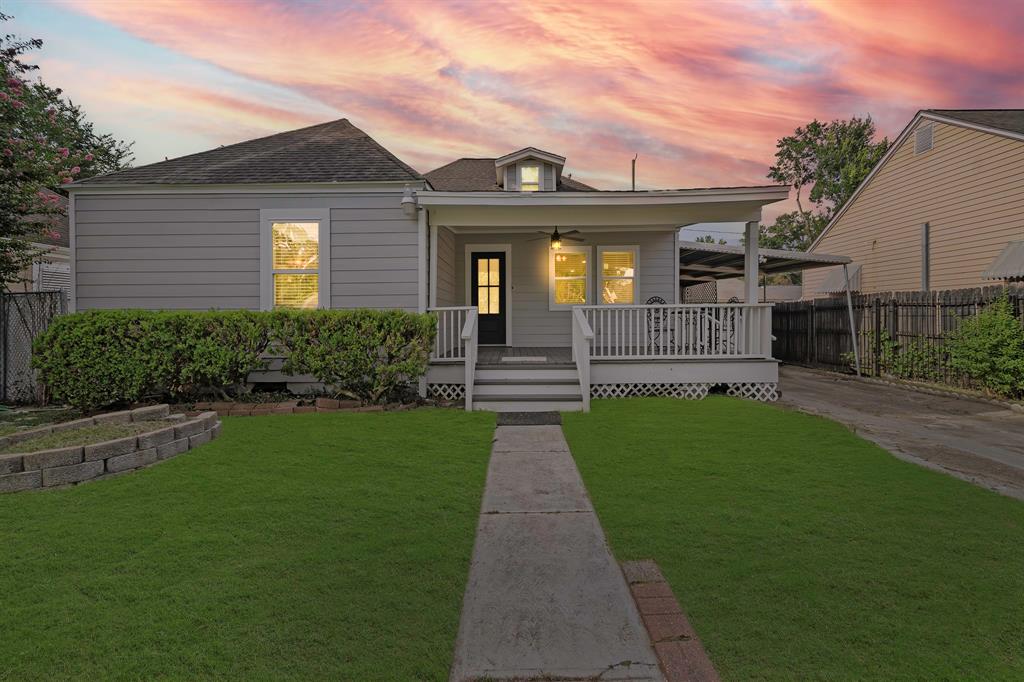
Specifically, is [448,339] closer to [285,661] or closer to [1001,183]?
[285,661]

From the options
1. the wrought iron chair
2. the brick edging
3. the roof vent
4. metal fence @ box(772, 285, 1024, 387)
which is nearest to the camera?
the brick edging

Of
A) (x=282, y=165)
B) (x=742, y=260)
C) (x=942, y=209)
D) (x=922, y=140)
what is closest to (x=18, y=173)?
(x=282, y=165)

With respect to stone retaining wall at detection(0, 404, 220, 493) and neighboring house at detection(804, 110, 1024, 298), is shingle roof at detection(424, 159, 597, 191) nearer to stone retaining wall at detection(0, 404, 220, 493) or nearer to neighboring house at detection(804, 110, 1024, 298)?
stone retaining wall at detection(0, 404, 220, 493)

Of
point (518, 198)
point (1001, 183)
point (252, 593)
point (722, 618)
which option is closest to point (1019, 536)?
point (722, 618)

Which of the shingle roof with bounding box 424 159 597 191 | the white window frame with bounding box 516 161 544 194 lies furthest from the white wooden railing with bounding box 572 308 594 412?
the shingle roof with bounding box 424 159 597 191

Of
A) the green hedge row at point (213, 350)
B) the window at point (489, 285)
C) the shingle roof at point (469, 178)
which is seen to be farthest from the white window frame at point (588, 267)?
the green hedge row at point (213, 350)

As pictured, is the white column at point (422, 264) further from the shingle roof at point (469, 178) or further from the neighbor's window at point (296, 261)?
the shingle roof at point (469, 178)

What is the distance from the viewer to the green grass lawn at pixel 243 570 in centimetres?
208

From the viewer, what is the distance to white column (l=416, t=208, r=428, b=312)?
8.41 m

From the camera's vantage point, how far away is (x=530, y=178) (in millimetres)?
11297

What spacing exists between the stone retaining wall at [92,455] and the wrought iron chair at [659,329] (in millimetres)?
6501

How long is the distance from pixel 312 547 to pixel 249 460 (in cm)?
233

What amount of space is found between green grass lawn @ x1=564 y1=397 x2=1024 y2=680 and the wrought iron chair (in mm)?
3167

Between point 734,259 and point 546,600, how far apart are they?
41.1ft
